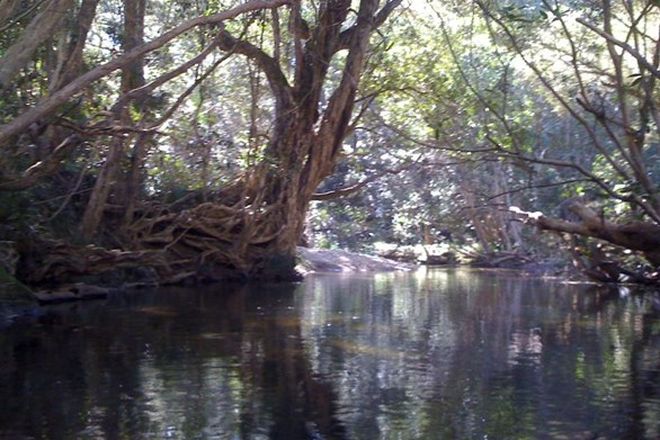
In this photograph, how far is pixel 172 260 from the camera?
25.3 m

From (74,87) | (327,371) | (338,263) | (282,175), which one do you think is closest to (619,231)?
(327,371)

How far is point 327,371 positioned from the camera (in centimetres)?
1180

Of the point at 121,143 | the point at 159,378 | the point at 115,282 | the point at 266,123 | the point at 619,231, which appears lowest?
the point at 159,378

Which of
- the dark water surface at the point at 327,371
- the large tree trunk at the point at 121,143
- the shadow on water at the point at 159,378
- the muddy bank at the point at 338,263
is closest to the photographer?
the shadow on water at the point at 159,378

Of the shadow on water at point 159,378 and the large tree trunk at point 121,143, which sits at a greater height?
the large tree trunk at point 121,143

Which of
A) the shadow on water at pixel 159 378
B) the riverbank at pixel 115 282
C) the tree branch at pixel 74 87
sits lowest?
the shadow on water at pixel 159 378

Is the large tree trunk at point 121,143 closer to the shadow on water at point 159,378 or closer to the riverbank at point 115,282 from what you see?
the riverbank at point 115,282

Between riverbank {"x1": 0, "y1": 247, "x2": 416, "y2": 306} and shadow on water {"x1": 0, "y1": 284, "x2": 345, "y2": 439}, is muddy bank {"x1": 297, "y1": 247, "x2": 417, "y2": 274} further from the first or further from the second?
A: shadow on water {"x1": 0, "y1": 284, "x2": 345, "y2": 439}

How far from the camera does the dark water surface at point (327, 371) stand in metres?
9.09

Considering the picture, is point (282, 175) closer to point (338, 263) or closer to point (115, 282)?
point (115, 282)

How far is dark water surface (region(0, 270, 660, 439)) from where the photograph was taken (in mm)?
9086

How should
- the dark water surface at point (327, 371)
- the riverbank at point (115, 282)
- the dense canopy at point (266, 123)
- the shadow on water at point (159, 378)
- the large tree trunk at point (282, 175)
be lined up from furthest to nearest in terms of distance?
the large tree trunk at point (282, 175)
the riverbank at point (115, 282)
the dense canopy at point (266, 123)
the dark water surface at point (327, 371)
the shadow on water at point (159, 378)

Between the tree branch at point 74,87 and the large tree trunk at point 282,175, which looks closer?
the tree branch at point 74,87

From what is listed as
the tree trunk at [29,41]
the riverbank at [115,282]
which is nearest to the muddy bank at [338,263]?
the riverbank at [115,282]
